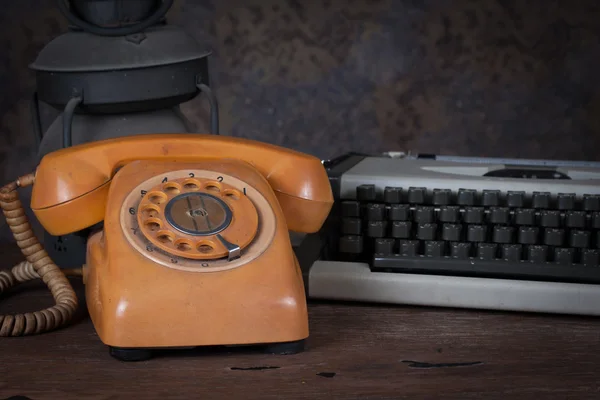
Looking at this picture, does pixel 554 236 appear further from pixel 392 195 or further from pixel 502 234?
pixel 392 195

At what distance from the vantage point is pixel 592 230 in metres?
1.19

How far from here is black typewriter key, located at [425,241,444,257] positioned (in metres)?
1.21

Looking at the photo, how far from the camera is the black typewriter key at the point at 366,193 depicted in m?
1.23

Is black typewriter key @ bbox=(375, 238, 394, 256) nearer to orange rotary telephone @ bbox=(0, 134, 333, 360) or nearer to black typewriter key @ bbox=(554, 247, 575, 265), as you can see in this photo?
orange rotary telephone @ bbox=(0, 134, 333, 360)

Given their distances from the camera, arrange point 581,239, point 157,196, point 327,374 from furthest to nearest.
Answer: point 581,239 → point 157,196 → point 327,374

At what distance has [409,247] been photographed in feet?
3.98

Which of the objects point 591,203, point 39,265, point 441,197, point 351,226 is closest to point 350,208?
point 351,226

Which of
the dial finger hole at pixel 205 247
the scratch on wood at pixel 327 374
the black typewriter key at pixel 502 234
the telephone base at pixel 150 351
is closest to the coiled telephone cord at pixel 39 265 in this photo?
the telephone base at pixel 150 351

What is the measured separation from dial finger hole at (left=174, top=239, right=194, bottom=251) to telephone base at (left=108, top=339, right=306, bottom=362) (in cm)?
12

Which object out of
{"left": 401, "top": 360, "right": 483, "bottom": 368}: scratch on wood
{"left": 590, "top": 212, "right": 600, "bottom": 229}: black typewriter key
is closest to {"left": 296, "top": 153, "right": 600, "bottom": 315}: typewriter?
{"left": 590, "top": 212, "right": 600, "bottom": 229}: black typewriter key

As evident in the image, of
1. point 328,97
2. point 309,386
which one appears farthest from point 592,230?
point 328,97

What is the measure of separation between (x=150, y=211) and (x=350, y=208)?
31 centimetres

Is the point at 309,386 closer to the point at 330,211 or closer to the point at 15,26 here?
the point at 330,211

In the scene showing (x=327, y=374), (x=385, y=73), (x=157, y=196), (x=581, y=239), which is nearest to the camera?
(x=327, y=374)
